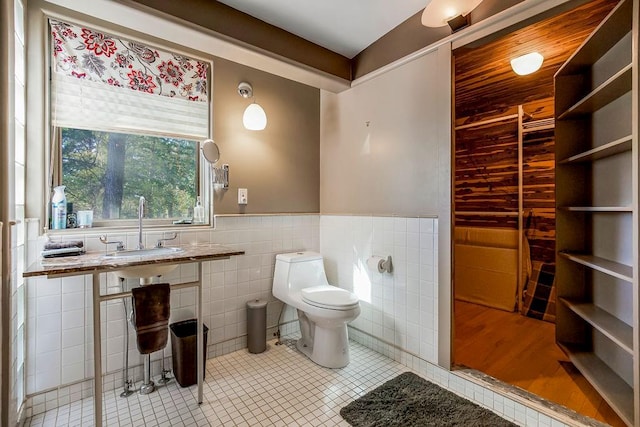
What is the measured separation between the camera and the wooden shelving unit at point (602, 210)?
1374 millimetres

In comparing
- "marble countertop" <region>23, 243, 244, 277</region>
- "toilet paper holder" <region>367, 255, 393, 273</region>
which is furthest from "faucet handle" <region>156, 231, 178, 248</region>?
"toilet paper holder" <region>367, 255, 393, 273</region>

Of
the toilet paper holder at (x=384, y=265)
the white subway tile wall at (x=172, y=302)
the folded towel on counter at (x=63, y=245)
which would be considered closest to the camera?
the folded towel on counter at (x=63, y=245)

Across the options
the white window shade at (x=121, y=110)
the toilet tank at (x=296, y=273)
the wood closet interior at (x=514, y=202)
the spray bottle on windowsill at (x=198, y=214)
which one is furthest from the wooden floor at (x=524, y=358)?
the white window shade at (x=121, y=110)

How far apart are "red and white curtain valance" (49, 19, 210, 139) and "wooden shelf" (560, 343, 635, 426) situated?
2.91 meters

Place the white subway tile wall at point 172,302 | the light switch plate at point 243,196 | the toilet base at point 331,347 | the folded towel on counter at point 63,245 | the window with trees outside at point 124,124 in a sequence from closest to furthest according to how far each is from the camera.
→ the folded towel on counter at point 63,245 < the white subway tile wall at point 172,302 < the window with trees outside at point 124,124 < the toilet base at point 331,347 < the light switch plate at point 243,196

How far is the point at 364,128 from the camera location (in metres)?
2.45

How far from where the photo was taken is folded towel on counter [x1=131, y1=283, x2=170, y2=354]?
1.47 metres

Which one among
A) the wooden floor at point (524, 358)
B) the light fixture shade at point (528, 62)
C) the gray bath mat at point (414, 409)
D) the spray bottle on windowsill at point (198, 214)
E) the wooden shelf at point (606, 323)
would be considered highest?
the light fixture shade at point (528, 62)

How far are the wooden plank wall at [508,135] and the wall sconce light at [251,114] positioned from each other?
148cm

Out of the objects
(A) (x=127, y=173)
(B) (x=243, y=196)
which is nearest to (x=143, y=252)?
(A) (x=127, y=173)

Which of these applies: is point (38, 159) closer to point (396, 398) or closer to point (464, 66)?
point (396, 398)

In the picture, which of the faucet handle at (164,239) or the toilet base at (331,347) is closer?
the faucet handle at (164,239)

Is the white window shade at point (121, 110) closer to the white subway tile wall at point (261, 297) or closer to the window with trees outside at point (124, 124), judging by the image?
the window with trees outside at point (124, 124)

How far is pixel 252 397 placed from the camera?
70.1 inches
